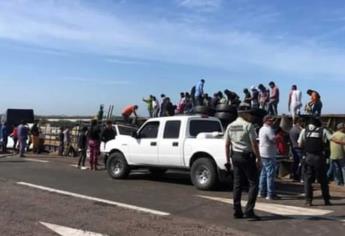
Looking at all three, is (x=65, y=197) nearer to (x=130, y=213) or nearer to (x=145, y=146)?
(x=130, y=213)

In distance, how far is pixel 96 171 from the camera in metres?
18.9

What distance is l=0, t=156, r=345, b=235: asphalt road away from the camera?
8867 millimetres

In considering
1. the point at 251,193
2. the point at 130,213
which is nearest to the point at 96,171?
the point at 130,213

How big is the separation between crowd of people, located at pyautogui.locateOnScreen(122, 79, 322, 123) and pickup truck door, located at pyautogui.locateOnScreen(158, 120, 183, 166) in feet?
15.7

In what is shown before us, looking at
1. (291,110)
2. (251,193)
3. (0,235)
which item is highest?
(291,110)

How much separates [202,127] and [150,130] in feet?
5.13

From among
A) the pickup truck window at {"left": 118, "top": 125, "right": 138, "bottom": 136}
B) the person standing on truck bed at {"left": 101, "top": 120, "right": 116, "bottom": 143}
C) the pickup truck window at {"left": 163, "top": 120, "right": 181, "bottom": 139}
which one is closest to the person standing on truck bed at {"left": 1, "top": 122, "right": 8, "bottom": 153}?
the pickup truck window at {"left": 118, "top": 125, "right": 138, "bottom": 136}

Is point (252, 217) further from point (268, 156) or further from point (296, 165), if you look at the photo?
point (296, 165)

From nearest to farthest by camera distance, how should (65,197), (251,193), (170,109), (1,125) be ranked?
(251,193)
(65,197)
(170,109)
(1,125)

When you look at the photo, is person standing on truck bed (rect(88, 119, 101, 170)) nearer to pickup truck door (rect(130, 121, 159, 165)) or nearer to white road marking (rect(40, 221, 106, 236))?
pickup truck door (rect(130, 121, 159, 165))

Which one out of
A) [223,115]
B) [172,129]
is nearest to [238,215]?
[172,129]

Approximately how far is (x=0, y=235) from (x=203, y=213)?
146 inches

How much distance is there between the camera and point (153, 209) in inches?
423

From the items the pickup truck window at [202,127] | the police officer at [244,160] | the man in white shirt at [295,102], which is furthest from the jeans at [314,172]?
the man in white shirt at [295,102]
